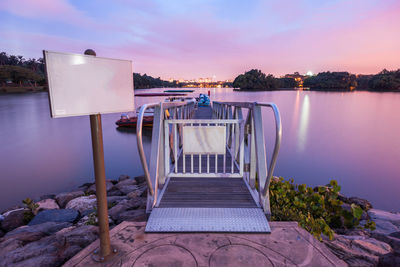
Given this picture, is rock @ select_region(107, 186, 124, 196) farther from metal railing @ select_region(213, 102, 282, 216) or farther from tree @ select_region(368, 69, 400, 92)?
tree @ select_region(368, 69, 400, 92)

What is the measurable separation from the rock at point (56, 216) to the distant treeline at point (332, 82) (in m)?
126

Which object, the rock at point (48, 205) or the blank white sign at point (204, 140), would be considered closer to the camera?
the blank white sign at point (204, 140)

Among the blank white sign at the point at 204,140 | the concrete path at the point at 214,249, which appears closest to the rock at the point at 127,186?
the blank white sign at the point at 204,140

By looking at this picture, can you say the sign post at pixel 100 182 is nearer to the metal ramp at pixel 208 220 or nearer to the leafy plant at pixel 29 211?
the metal ramp at pixel 208 220

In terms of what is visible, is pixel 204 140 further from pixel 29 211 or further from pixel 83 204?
pixel 29 211

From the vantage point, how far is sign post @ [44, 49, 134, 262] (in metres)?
1.60

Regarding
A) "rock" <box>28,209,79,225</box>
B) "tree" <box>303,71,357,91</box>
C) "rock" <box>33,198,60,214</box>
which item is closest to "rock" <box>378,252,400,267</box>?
"rock" <box>28,209,79,225</box>

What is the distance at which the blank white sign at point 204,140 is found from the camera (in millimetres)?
3664

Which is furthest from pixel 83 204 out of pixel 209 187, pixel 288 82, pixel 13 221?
pixel 288 82

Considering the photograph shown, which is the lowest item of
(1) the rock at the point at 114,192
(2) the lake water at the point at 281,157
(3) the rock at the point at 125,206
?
(2) the lake water at the point at 281,157

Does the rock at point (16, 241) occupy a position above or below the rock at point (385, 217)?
above

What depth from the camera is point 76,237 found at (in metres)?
2.94

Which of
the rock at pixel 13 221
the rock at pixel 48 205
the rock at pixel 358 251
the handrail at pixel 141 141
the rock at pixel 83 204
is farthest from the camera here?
the rock at pixel 48 205

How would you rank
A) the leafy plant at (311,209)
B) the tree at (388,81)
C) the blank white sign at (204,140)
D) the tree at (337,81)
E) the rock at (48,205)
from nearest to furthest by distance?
the leafy plant at (311,209) → the blank white sign at (204,140) → the rock at (48,205) → the tree at (388,81) → the tree at (337,81)
